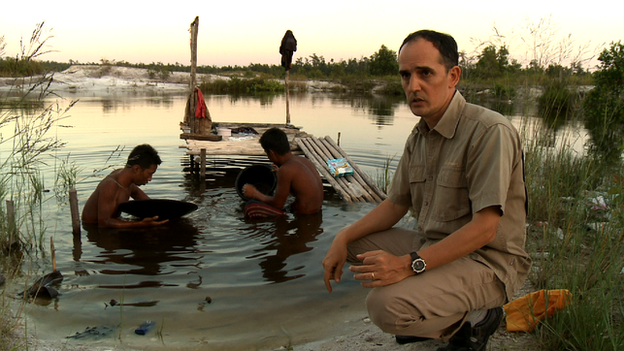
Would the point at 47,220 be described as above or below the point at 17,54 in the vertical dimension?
below

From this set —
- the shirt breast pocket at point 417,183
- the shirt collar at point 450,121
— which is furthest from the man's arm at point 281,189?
the shirt collar at point 450,121

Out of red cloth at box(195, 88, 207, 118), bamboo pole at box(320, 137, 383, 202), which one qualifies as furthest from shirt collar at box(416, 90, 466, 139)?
red cloth at box(195, 88, 207, 118)

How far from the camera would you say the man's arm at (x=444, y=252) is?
2.29 m

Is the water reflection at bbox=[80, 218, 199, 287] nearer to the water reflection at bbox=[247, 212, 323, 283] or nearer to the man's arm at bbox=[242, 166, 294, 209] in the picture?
the water reflection at bbox=[247, 212, 323, 283]

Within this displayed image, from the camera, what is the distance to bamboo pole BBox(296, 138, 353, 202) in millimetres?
7633

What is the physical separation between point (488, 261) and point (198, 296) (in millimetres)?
2589

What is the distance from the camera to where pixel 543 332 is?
274 cm

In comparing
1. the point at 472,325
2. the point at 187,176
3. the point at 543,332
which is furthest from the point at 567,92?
the point at 187,176

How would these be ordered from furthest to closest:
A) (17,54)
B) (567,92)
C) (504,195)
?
(567,92)
(17,54)
(504,195)

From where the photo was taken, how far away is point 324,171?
8.57m

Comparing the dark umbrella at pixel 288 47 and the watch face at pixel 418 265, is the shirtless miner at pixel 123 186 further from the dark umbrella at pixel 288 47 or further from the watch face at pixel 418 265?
the dark umbrella at pixel 288 47

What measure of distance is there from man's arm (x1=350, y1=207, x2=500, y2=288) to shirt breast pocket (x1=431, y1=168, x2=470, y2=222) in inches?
8.0

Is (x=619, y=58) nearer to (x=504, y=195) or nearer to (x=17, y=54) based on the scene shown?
(x=504, y=195)

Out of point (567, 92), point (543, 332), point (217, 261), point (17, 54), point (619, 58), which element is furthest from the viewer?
point (619, 58)
